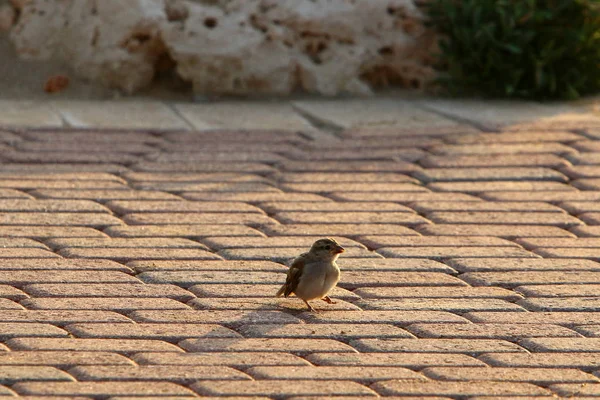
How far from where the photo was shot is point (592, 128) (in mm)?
6934

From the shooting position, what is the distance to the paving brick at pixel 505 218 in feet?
17.8

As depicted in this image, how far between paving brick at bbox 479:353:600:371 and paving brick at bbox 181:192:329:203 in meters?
1.95

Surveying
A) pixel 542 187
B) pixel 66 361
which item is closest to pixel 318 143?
pixel 542 187

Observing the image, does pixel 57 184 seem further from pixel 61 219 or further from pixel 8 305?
pixel 8 305

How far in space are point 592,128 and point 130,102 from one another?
2936 millimetres

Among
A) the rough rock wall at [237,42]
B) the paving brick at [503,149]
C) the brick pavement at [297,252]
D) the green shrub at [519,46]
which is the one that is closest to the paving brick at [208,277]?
the brick pavement at [297,252]

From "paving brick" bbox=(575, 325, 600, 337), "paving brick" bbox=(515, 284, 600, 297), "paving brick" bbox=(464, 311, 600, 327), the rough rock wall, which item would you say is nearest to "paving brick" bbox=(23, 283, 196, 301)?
"paving brick" bbox=(464, 311, 600, 327)

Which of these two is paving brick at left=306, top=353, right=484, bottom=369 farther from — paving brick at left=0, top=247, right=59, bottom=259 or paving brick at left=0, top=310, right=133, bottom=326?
paving brick at left=0, top=247, right=59, bottom=259

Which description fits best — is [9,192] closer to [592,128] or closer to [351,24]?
[351,24]

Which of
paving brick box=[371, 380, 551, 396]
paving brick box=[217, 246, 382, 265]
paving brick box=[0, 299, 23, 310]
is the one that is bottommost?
paving brick box=[0, 299, 23, 310]

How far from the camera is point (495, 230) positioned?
531cm

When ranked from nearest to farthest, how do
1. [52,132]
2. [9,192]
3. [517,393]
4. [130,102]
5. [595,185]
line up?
[517,393] < [9,192] < [595,185] < [52,132] < [130,102]

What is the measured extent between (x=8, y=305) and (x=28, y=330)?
292 mm

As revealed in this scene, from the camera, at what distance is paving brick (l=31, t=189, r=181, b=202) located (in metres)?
5.57
